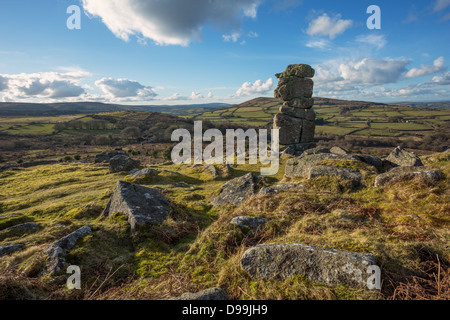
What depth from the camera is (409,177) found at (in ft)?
25.4

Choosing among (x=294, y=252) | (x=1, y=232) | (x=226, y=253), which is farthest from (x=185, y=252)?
(x=1, y=232)

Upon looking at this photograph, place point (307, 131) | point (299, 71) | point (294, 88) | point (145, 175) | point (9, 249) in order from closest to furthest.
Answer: point (9, 249), point (145, 175), point (299, 71), point (294, 88), point (307, 131)

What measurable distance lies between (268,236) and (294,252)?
188cm

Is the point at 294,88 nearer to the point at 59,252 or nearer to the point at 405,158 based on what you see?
the point at 405,158

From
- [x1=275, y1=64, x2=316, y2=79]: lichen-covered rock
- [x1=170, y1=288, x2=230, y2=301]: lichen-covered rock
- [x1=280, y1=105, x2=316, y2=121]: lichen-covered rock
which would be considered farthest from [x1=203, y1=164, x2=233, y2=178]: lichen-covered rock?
[x1=170, y1=288, x2=230, y2=301]: lichen-covered rock

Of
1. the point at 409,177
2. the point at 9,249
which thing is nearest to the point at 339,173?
the point at 409,177

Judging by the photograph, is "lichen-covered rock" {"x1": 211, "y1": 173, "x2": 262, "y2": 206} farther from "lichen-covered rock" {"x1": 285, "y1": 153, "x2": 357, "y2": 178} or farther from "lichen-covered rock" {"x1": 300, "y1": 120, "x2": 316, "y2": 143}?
"lichen-covered rock" {"x1": 300, "y1": 120, "x2": 316, "y2": 143}

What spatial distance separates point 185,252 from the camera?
648cm

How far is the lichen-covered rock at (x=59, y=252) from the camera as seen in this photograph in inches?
208

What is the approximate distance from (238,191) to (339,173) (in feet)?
15.7

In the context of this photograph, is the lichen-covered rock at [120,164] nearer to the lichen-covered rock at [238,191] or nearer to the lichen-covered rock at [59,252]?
the lichen-covered rock at [238,191]

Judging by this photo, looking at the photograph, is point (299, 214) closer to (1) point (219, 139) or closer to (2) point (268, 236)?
(2) point (268, 236)
